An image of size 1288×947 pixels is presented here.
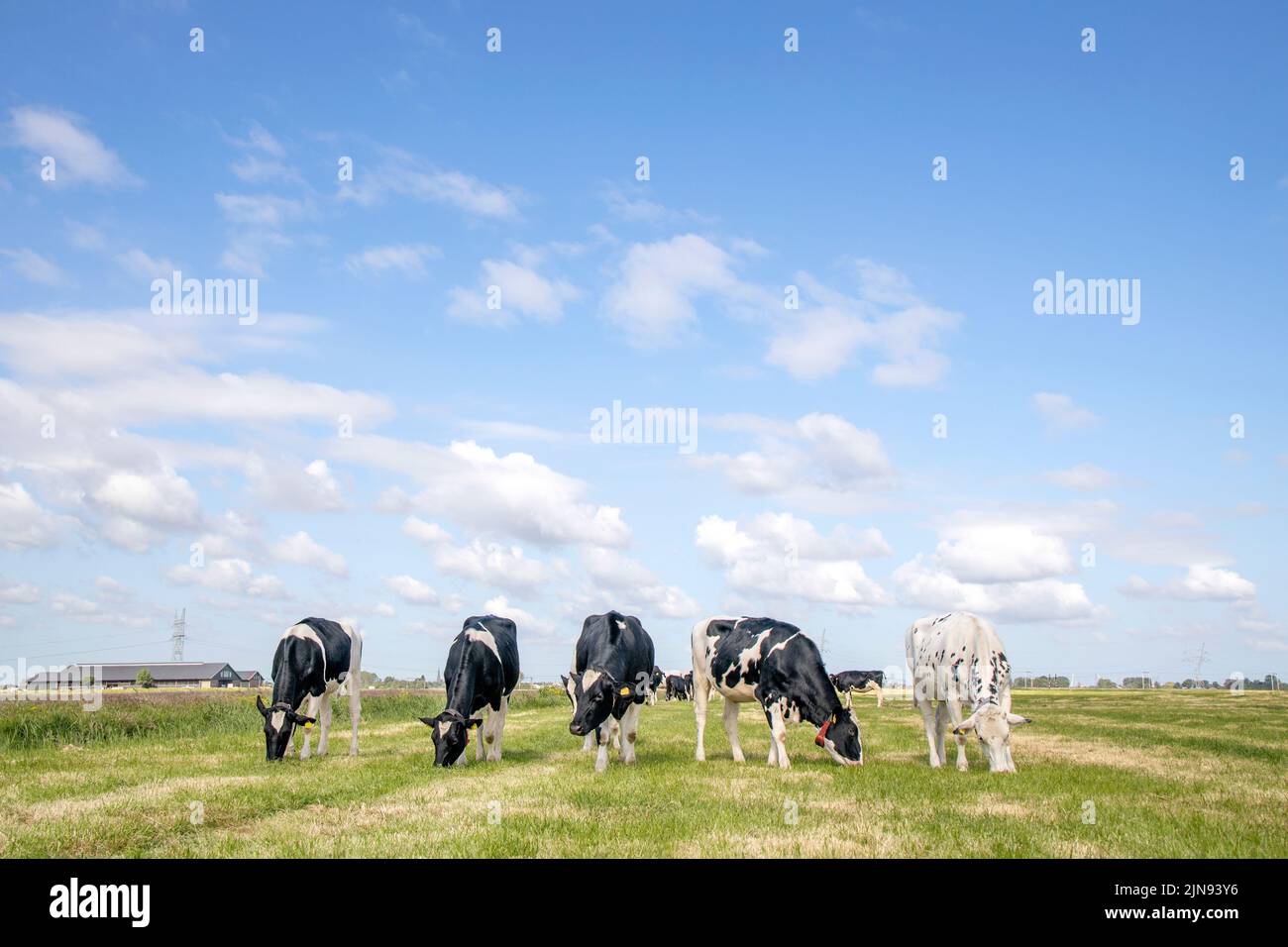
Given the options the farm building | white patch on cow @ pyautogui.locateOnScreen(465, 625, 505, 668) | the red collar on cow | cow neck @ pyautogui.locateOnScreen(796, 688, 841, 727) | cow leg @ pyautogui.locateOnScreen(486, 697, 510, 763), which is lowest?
the farm building

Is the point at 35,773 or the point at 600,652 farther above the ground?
the point at 600,652

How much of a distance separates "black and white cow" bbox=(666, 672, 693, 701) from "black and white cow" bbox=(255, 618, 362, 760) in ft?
133

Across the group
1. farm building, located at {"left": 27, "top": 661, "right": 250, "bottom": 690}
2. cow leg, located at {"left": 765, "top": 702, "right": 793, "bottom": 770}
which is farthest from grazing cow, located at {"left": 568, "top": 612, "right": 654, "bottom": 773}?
farm building, located at {"left": 27, "top": 661, "right": 250, "bottom": 690}

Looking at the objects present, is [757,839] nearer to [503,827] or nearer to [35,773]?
[503,827]

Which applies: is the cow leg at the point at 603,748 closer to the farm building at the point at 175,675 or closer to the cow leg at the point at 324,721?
the cow leg at the point at 324,721

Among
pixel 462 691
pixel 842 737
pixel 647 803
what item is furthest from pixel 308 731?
pixel 842 737

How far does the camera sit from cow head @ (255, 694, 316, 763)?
57.9 ft

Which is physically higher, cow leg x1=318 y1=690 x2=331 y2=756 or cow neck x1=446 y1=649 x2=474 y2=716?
cow neck x1=446 y1=649 x2=474 y2=716

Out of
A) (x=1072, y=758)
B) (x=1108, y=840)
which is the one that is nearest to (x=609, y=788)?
(x=1108, y=840)

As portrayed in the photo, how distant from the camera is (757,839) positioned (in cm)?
910

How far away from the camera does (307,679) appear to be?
19.0 meters

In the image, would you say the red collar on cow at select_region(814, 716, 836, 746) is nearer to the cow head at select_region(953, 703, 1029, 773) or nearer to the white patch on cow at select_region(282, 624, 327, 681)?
the cow head at select_region(953, 703, 1029, 773)
